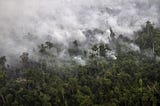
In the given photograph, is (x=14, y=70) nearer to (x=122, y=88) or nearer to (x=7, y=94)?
(x=7, y=94)

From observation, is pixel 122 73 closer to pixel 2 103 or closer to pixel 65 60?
pixel 2 103

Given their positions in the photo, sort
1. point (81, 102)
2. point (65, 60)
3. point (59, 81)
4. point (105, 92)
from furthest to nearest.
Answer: point (65, 60)
point (59, 81)
point (105, 92)
point (81, 102)

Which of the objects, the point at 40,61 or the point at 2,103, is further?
the point at 40,61

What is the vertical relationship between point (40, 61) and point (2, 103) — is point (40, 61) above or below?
above

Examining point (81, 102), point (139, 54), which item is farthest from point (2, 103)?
point (139, 54)

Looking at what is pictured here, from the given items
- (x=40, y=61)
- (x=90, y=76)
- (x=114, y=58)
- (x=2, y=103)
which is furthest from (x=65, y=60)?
(x=2, y=103)

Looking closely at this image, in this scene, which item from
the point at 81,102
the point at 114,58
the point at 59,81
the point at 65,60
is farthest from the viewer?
the point at 65,60

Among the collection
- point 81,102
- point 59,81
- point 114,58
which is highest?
point 114,58
